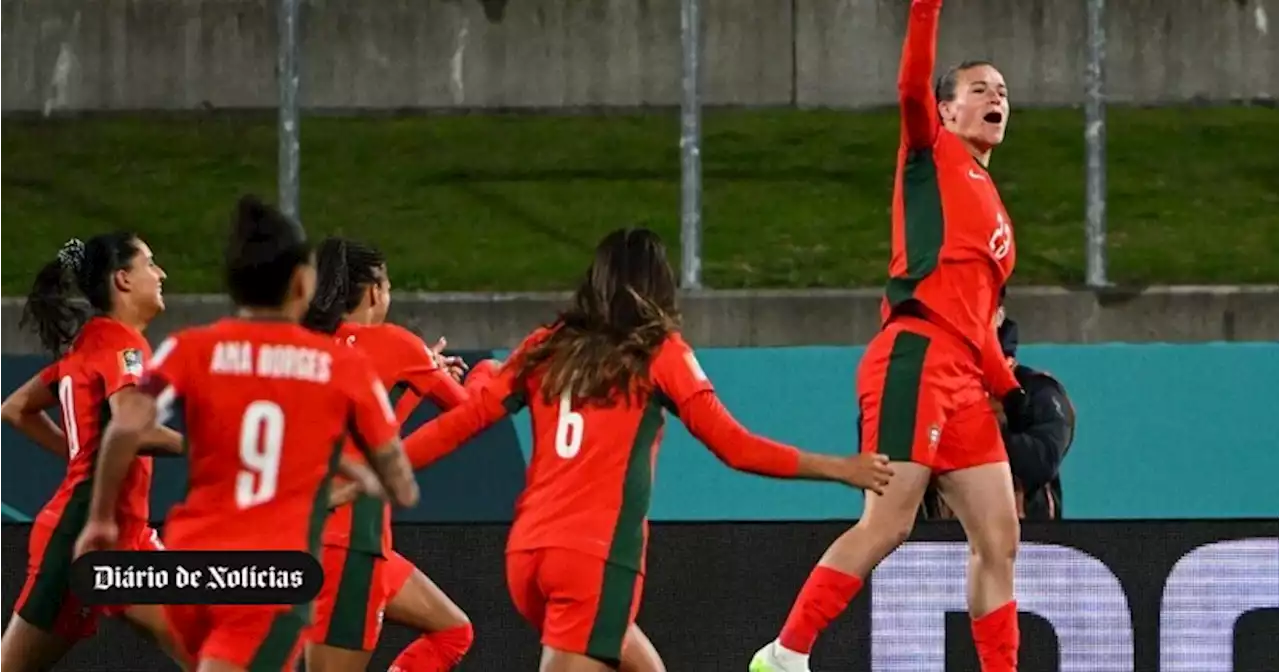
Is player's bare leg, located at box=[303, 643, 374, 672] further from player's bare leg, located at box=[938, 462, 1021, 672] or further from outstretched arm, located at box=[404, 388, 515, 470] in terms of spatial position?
player's bare leg, located at box=[938, 462, 1021, 672]

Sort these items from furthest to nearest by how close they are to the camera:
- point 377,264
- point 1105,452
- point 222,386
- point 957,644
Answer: point 1105,452, point 957,644, point 377,264, point 222,386

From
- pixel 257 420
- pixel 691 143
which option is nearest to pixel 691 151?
pixel 691 143

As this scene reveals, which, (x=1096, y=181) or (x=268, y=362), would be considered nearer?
(x=268, y=362)

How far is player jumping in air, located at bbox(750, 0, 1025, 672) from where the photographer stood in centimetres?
768

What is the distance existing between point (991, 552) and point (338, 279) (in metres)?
2.39

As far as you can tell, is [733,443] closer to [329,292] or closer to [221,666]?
[221,666]

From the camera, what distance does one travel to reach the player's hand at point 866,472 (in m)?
6.67

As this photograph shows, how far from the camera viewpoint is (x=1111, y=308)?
1365 centimetres

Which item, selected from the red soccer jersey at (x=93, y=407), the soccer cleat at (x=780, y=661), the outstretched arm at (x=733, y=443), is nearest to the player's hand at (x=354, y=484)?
the outstretched arm at (x=733, y=443)

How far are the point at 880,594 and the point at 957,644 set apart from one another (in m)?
0.34

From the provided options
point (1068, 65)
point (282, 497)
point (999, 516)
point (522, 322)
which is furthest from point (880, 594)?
point (1068, 65)

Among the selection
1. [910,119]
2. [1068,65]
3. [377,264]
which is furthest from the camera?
[1068,65]

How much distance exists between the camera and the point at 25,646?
8.14 metres

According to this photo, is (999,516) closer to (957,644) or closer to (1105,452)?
(957,644)
